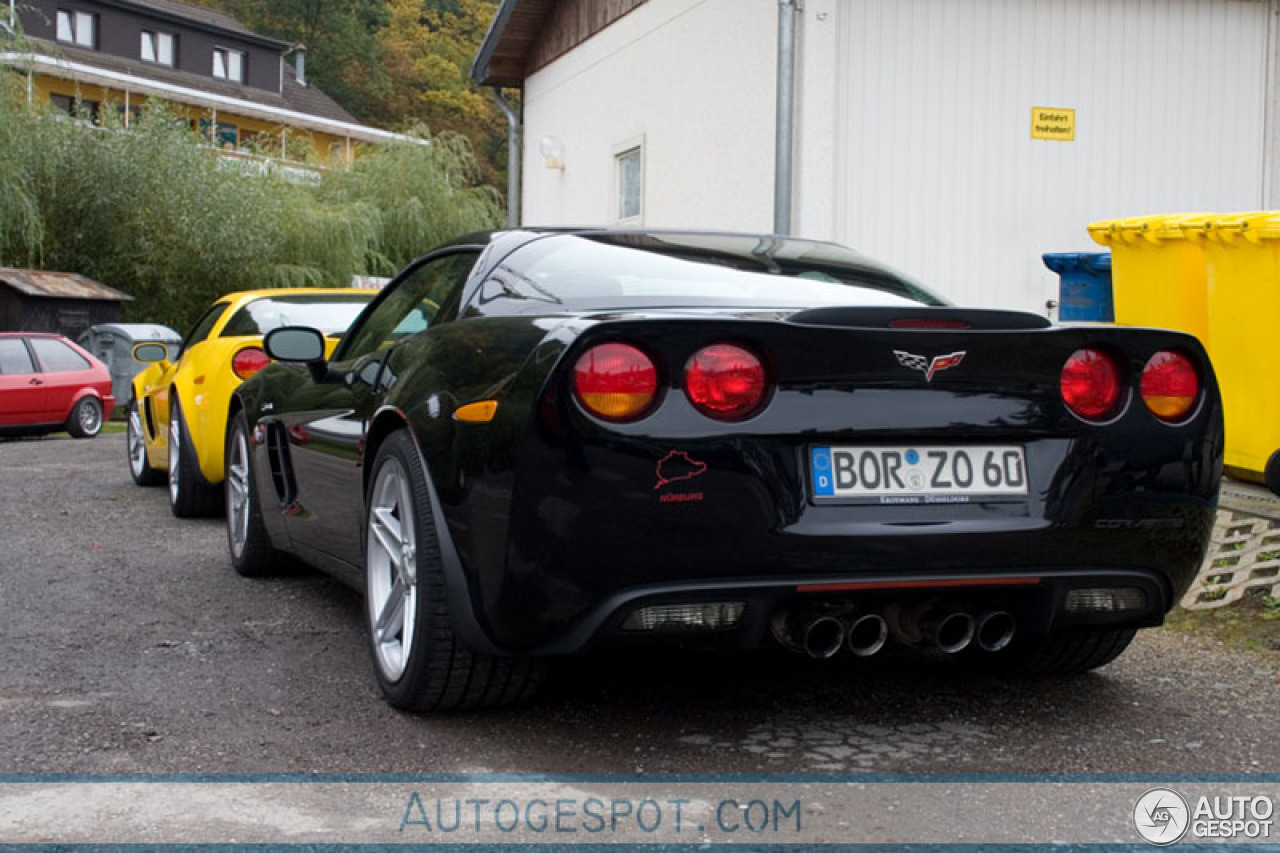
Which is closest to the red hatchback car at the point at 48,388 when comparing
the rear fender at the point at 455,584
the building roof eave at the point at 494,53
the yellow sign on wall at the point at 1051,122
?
the building roof eave at the point at 494,53

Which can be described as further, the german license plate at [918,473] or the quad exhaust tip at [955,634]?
the quad exhaust tip at [955,634]

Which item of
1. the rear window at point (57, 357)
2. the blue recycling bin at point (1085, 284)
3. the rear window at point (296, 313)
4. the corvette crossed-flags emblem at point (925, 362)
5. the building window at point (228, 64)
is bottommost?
the rear window at point (57, 357)

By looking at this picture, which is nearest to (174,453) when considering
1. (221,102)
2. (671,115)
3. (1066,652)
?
(1066,652)

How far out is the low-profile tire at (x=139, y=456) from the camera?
34.5 feet

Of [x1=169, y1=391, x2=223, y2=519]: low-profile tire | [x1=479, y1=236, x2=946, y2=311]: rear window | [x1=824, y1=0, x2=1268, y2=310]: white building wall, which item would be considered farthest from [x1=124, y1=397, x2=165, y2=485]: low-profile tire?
[x1=479, y1=236, x2=946, y2=311]: rear window

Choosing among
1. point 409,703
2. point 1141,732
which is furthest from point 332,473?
point 1141,732

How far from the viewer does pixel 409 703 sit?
13.5 feet

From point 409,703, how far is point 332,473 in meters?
1.16

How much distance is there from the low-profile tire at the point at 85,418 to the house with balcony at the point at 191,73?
2101 cm

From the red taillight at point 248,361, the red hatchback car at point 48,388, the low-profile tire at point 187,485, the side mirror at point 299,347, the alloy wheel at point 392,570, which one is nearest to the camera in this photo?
the alloy wheel at point 392,570

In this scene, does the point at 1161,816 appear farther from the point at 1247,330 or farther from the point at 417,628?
the point at 1247,330

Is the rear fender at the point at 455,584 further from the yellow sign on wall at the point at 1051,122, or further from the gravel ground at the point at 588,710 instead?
the yellow sign on wall at the point at 1051,122

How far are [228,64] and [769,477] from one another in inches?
2031

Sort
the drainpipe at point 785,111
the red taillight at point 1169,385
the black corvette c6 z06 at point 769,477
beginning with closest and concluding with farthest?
the black corvette c6 z06 at point 769,477 → the red taillight at point 1169,385 → the drainpipe at point 785,111
